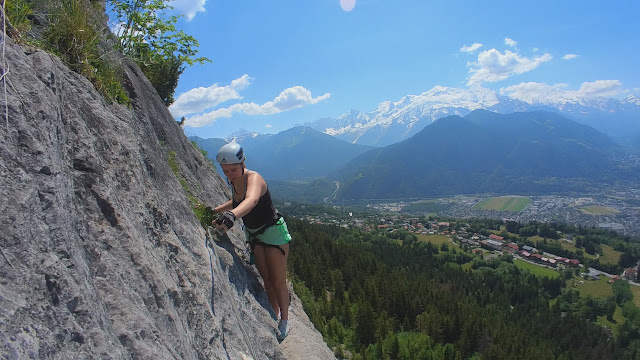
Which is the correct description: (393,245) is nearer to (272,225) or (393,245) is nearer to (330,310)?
(330,310)

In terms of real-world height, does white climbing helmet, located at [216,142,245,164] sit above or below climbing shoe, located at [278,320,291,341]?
above

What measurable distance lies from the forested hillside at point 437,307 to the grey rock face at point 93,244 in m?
13.5

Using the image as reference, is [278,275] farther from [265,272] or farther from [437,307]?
[437,307]

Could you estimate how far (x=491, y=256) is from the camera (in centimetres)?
12744

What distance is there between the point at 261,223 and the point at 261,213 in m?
0.20

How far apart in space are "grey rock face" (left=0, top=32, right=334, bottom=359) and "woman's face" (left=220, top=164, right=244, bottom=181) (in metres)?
1.00

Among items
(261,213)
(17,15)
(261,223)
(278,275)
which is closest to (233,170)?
(261,213)

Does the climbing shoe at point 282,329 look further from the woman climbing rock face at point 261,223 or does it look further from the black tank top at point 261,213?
the black tank top at point 261,213

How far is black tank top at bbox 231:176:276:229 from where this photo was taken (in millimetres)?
6297

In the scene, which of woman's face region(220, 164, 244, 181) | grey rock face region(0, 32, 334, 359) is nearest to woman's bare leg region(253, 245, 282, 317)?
grey rock face region(0, 32, 334, 359)

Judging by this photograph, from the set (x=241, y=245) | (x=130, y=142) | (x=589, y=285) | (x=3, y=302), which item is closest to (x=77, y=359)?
(x=3, y=302)

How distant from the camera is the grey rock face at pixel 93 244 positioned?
91.1 inches

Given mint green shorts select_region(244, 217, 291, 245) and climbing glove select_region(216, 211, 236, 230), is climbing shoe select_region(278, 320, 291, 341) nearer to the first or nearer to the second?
mint green shorts select_region(244, 217, 291, 245)

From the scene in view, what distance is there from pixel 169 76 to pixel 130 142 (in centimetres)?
1261
